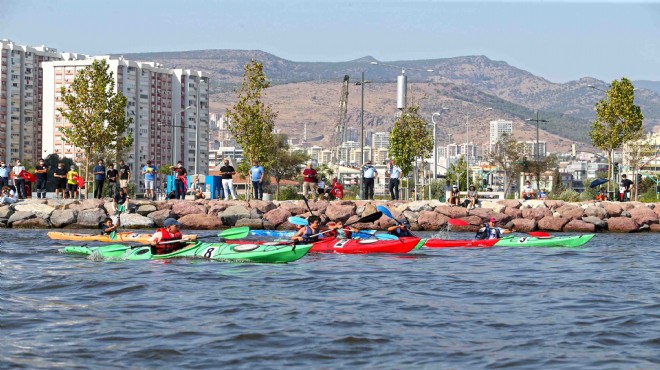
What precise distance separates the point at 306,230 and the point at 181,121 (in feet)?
470

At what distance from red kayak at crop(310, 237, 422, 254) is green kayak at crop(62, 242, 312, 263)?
3.17 m

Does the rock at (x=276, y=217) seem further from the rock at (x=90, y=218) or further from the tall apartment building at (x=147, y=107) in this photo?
the tall apartment building at (x=147, y=107)

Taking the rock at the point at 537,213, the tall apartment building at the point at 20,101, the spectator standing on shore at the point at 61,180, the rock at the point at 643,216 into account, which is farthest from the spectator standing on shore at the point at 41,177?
the tall apartment building at the point at 20,101

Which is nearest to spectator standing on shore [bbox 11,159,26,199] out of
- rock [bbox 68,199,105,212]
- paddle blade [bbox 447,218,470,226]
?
rock [bbox 68,199,105,212]

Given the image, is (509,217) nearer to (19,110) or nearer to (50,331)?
(50,331)

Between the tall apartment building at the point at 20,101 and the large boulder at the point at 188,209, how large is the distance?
369 ft

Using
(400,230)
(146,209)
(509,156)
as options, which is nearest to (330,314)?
(400,230)

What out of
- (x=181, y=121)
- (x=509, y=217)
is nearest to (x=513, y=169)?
(x=509, y=217)

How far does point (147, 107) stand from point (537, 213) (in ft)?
441

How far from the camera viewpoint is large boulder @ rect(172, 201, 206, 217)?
38.9 meters

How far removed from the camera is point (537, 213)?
130 feet

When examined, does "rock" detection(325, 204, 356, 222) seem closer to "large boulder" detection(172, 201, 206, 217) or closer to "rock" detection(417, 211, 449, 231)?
"rock" detection(417, 211, 449, 231)

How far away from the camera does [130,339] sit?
12.9m

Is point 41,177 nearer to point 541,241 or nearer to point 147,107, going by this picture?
point 541,241
